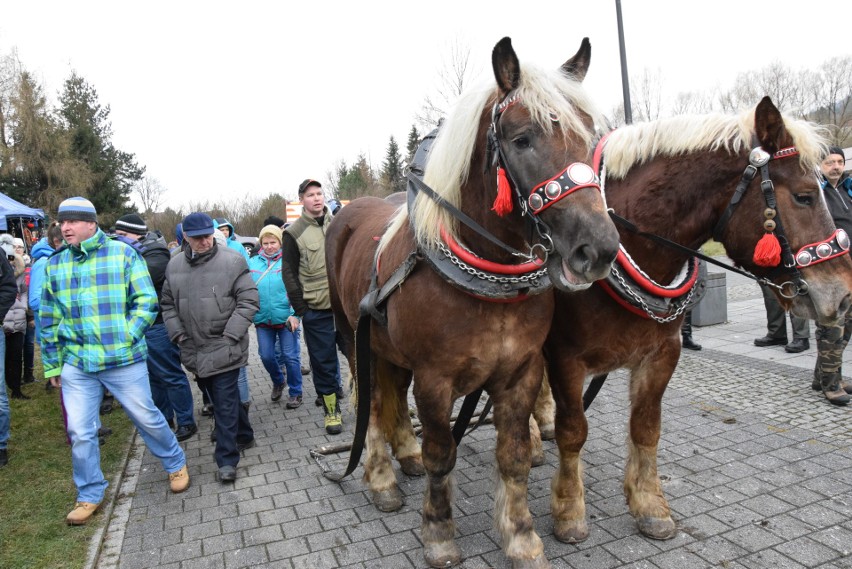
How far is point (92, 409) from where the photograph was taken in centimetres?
361

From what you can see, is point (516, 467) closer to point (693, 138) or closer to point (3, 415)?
point (693, 138)

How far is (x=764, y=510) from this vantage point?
10.1ft

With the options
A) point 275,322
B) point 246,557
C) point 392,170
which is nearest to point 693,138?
point 246,557

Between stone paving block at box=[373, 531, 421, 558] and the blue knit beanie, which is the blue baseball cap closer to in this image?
the blue knit beanie

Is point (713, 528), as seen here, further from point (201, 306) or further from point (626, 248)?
point (201, 306)

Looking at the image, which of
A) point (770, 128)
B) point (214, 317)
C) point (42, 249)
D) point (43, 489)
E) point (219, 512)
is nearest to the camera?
point (770, 128)

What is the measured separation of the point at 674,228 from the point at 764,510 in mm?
1678

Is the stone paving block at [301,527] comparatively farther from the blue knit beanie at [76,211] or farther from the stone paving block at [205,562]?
the blue knit beanie at [76,211]

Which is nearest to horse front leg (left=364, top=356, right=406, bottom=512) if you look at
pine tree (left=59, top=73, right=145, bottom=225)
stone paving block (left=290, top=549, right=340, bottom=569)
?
stone paving block (left=290, top=549, right=340, bottom=569)

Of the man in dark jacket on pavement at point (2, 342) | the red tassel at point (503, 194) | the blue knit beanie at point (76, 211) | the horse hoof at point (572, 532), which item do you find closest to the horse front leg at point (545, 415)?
the horse hoof at point (572, 532)

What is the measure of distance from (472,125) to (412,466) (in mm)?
2518

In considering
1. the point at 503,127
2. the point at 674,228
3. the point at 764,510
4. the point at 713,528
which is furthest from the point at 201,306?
the point at 764,510

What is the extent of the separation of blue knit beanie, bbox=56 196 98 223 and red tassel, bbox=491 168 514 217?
8.57ft

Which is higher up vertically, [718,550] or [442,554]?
[442,554]
